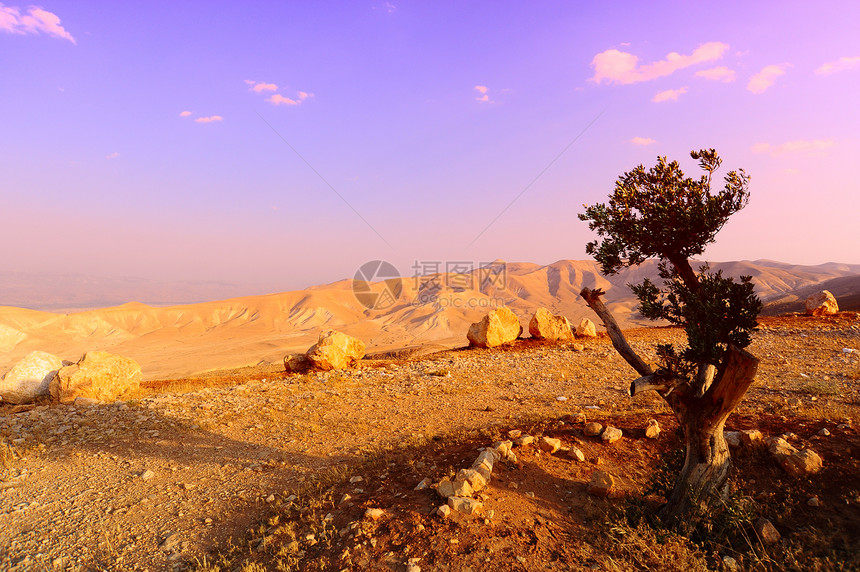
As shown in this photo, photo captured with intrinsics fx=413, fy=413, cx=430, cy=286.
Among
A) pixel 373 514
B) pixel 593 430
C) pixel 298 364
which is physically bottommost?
pixel 298 364

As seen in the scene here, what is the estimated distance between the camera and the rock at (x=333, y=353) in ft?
54.3

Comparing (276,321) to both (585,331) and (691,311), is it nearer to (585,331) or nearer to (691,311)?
(585,331)

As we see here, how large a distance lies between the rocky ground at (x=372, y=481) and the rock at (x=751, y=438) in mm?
182

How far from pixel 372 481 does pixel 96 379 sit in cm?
1148

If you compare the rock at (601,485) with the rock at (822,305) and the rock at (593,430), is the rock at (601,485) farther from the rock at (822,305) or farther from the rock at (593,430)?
the rock at (822,305)

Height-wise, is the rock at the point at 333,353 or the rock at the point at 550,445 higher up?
the rock at the point at 550,445

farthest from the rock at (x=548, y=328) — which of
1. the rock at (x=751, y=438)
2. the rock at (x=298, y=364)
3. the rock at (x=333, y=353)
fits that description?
the rock at (x=751, y=438)

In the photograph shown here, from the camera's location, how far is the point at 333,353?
16.7 metres

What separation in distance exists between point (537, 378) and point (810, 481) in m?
8.64

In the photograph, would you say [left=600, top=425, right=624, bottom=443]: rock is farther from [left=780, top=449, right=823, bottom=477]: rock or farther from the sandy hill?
the sandy hill

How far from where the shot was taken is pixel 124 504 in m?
6.40

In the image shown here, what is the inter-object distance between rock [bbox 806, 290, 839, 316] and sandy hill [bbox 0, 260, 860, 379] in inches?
708

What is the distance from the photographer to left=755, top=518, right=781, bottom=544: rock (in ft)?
15.2

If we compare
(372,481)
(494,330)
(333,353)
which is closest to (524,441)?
(372,481)
